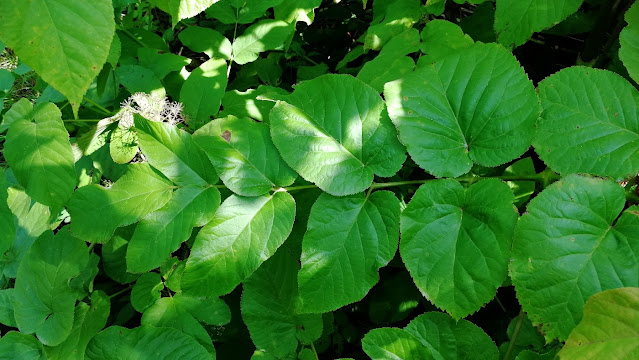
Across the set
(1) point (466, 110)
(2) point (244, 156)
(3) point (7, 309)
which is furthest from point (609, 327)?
(3) point (7, 309)

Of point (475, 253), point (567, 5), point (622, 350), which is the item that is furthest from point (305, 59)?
point (622, 350)

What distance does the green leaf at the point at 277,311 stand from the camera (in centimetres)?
137

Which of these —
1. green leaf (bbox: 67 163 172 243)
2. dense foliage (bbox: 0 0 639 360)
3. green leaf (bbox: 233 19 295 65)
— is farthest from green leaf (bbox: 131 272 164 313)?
green leaf (bbox: 233 19 295 65)

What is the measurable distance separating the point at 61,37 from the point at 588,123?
44.0 inches

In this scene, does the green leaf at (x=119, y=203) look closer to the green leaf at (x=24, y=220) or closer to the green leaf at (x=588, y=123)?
the green leaf at (x=24, y=220)

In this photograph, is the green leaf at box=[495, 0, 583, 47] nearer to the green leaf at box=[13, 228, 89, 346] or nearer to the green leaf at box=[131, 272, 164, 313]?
the green leaf at box=[131, 272, 164, 313]

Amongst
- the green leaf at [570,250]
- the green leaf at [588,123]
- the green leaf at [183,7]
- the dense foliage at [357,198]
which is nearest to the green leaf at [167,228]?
the dense foliage at [357,198]

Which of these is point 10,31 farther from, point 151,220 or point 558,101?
point 558,101

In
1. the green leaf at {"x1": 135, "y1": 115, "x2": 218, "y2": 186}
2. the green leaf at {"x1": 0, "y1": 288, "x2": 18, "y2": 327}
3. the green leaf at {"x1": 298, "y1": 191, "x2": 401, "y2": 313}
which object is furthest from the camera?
the green leaf at {"x1": 0, "y1": 288, "x2": 18, "y2": 327}

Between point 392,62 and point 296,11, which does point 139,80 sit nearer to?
point 296,11

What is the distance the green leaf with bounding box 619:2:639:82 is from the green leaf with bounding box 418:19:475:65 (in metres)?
0.43

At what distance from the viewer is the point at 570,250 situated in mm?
946

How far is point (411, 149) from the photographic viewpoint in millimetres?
1081

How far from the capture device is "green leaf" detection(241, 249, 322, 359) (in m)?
1.37
